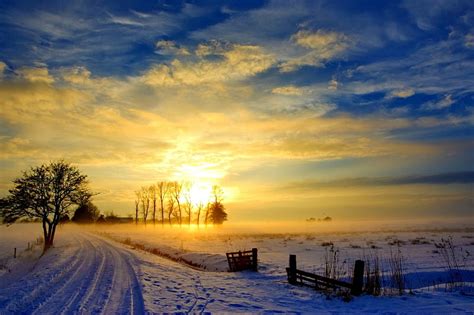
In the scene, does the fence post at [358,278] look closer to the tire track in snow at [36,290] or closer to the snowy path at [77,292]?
the snowy path at [77,292]

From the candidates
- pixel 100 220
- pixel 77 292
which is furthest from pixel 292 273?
pixel 100 220

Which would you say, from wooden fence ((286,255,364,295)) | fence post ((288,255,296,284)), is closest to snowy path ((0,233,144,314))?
fence post ((288,255,296,284))

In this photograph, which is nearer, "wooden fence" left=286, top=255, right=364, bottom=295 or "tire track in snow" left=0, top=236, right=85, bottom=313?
"tire track in snow" left=0, top=236, right=85, bottom=313

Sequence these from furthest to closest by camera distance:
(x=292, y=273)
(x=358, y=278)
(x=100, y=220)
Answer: (x=100, y=220) → (x=292, y=273) → (x=358, y=278)

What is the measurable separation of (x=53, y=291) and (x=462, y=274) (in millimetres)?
22344

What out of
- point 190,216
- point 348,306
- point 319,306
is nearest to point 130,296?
point 319,306

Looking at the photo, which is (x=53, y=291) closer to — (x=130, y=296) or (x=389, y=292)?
(x=130, y=296)

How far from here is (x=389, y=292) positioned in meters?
16.0

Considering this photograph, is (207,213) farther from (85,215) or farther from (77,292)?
(77,292)

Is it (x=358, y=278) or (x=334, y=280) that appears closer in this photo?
(x=358, y=278)

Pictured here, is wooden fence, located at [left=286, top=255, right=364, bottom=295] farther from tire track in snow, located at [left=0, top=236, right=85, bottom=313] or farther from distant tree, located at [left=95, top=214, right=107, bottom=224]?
distant tree, located at [left=95, top=214, right=107, bottom=224]

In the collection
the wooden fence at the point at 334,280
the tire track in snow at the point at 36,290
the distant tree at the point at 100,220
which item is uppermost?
the wooden fence at the point at 334,280

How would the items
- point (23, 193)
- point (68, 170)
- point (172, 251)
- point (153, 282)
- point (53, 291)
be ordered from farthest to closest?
point (68, 170) < point (23, 193) < point (172, 251) < point (153, 282) < point (53, 291)

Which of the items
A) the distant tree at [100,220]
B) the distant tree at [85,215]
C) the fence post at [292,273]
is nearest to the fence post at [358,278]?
the fence post at [292,273]
